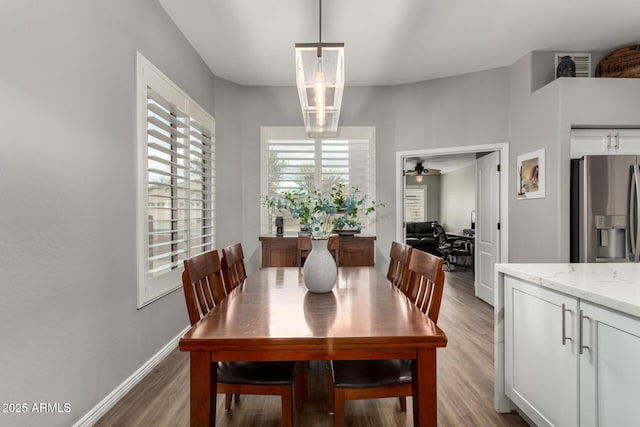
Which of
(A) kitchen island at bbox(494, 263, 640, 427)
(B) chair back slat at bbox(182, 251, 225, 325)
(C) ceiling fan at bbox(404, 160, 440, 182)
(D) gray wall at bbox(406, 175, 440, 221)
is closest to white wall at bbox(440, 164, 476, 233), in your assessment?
Result: (D) gray wall at bbox(406, 175, 440, 221)

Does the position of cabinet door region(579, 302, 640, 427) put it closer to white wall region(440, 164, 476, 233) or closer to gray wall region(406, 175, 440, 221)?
white wall region(440, 164, 476, 233)

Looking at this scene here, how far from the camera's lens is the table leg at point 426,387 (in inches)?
46.1

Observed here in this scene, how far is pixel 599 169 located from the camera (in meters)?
2.90

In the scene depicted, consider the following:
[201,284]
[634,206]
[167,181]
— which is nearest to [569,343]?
[201,284]

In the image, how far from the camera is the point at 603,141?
10.5 ft

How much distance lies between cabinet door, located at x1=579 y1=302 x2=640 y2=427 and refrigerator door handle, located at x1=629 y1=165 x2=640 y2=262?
226 cm

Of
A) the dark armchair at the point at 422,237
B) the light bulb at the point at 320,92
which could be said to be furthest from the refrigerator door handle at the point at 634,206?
the dark armchair at the point at 422,237

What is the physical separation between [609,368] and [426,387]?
2.33 feet

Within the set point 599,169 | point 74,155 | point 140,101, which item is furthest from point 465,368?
point 140,101

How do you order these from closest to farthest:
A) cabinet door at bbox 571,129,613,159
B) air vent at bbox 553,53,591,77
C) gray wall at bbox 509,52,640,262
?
gray wall at bbox 509,52,640,262 < cabinet door at bbox 571,129,613,159 < air vent at bbox 553,53,591,77

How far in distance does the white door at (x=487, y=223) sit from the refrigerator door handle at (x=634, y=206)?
1219mm

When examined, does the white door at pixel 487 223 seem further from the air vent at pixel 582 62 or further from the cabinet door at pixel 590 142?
the air vent at pixel 582 62

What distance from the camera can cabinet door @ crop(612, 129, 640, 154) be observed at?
127 inches

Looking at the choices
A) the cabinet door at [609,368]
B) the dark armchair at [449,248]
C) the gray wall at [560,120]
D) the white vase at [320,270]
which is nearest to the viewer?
the cabinet door at [609,368]
